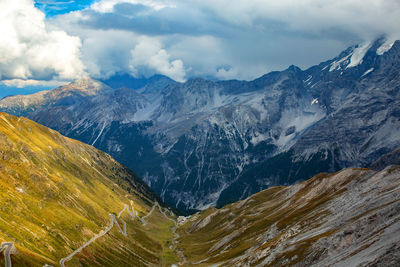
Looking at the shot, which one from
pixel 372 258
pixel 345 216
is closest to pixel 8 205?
pixel 345 216

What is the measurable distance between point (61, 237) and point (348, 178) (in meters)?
145

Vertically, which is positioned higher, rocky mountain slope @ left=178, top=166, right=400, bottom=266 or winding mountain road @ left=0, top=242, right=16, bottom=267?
rocky mountain slope @ left=178, top=166, right=400, bottom=266

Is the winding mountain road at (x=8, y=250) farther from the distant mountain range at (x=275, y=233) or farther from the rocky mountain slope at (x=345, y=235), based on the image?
the rocky mountain slope at (x=345, y=235)

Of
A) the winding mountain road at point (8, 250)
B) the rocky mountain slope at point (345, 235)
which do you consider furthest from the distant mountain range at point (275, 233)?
the winding mountain road at point (8, 250)

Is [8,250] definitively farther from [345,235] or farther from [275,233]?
[345,235]

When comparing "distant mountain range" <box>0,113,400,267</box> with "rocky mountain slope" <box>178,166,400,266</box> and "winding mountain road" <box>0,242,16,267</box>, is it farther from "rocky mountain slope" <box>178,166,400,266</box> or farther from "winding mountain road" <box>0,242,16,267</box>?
"winding mountain road" <box>0,242,16,267</box>

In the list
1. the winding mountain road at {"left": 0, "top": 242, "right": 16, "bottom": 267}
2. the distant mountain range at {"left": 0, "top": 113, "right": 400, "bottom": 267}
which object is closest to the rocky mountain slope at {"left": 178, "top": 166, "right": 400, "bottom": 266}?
the distant mountain range at {"left": 0, "top": 113, "right": 400, "bottom": 267}

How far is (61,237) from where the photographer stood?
159 meters

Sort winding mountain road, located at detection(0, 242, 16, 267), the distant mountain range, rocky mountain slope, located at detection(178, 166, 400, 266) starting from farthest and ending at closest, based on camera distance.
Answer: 1. winding mountain road, located at detection(0, 242, 16, 267)
2. the distant mountain range
3. rocky mountain slope, located at detection(178, 166, 400, 266)

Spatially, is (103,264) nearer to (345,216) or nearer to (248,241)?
(248,241)

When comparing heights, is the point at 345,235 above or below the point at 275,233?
above

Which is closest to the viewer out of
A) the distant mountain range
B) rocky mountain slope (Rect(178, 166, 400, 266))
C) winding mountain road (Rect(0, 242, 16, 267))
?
rocky mountain slope (Rect(178, 166, 400, 266))

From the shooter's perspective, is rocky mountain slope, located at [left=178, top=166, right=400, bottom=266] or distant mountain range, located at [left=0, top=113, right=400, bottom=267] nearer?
rocky mountain slope, located at [left=178, top=166, right=400, bottom=266]

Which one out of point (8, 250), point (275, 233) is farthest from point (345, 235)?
point (8, 250)
